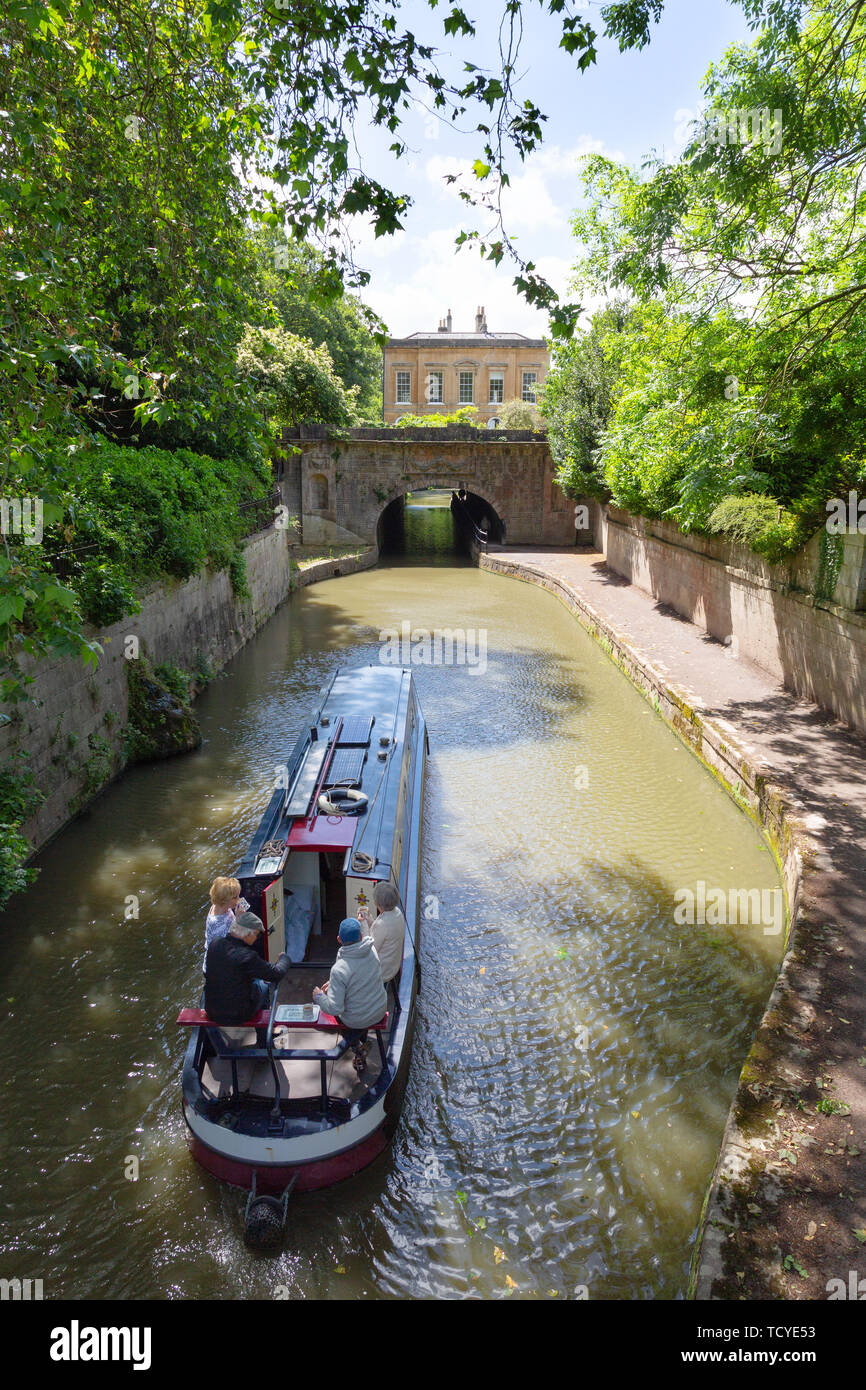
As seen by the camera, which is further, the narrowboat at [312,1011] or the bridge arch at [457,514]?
the bridge arch at [457,514]

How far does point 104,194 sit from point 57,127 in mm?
1013

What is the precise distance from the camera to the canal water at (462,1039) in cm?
438

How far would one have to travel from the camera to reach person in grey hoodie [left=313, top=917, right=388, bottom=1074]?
15.7ft

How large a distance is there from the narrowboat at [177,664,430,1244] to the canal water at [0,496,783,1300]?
319 millimetres

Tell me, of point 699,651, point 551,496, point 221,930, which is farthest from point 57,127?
point 551,496

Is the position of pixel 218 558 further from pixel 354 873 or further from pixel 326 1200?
pixel 326 1200

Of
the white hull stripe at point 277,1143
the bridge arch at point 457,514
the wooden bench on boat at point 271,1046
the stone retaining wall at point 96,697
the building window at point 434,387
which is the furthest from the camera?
the building window at point 434,387

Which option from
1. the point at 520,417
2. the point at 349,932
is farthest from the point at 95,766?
the point at 520,417

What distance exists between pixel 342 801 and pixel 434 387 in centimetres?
5200

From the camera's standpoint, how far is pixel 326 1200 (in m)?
4.64

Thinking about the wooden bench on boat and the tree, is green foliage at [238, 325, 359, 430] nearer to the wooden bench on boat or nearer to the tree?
the tree

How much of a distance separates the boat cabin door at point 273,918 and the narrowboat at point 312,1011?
0.01 metres

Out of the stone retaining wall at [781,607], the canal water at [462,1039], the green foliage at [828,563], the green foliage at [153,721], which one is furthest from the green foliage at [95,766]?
the green foliage at [828,563]

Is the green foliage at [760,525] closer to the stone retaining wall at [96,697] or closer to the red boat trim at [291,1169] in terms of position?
the stone retaining wall at [96,697]
